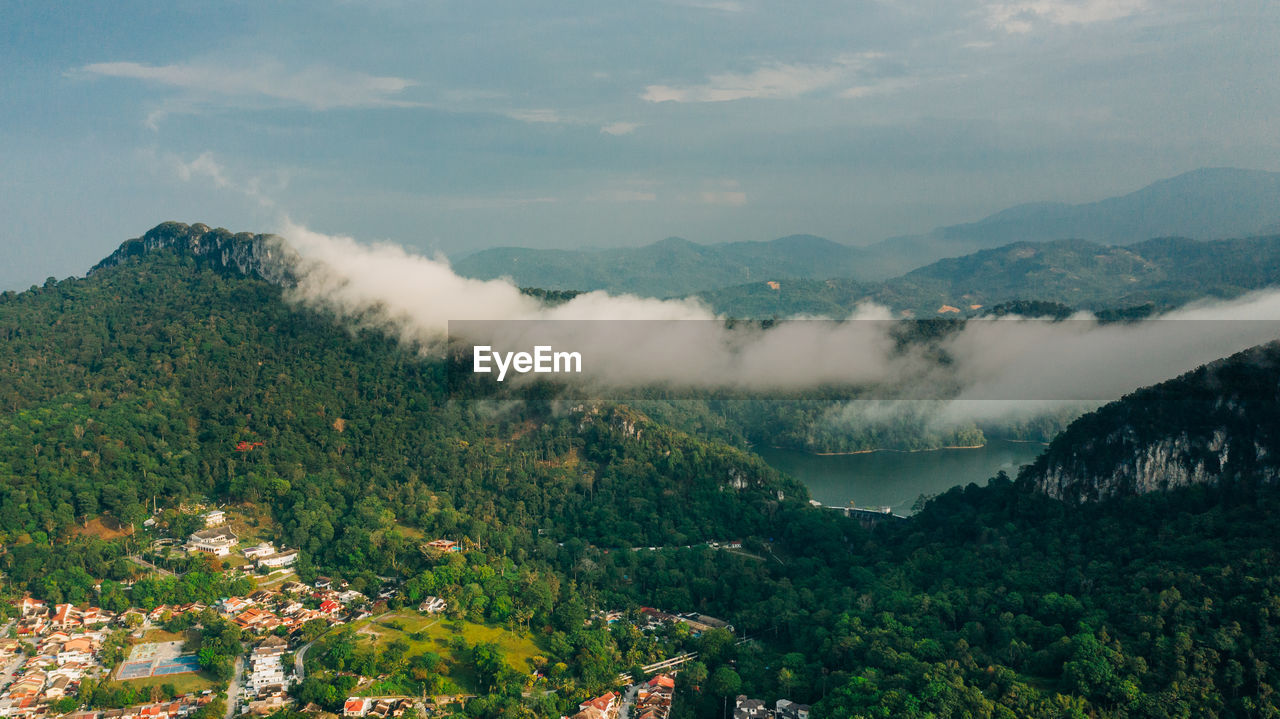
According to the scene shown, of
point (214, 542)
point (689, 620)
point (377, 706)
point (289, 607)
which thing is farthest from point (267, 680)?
point (689, 620)

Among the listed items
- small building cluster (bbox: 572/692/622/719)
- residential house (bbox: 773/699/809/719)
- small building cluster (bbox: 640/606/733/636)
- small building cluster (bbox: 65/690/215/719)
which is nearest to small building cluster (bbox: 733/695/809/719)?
residential house (bbox: 773/699/809/719)

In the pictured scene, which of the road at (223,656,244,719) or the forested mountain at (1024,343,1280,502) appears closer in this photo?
the road at (223,656,244,719)

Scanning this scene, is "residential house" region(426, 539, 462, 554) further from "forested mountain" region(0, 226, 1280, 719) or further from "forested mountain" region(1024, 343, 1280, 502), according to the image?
"forested mountain" region(1024, 343, 1280, 502)

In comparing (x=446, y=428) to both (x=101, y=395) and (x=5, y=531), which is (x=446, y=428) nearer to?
(x=101, y=395)

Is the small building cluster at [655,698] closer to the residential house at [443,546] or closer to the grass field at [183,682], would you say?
the residential house at [443,546]

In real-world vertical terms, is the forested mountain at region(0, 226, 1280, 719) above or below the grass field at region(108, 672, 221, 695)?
above

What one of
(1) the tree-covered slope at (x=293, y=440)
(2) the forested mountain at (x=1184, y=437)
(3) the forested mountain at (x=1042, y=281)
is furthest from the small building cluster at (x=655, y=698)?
(3) the forested mountain at (x=1042, y=281)
